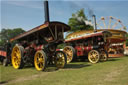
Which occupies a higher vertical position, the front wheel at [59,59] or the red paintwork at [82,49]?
the red paintwork at [82,49]

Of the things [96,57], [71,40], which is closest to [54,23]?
[96,57]

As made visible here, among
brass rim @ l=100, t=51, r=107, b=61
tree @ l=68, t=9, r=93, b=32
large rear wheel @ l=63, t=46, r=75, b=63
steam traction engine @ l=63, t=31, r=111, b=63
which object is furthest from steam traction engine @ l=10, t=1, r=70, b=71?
tree @ l=68, t=9, r=93, b=32

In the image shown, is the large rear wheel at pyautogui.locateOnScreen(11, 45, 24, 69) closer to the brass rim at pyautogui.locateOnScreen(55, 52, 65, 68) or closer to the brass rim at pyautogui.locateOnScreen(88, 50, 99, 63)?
the brass rim at pyautogui.locateOnScreen(55, 52, 65, 68)

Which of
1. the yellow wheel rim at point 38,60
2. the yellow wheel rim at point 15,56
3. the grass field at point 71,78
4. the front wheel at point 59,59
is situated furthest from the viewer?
the yellow wheel rim at point 15,56

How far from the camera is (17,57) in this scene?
7422 mm

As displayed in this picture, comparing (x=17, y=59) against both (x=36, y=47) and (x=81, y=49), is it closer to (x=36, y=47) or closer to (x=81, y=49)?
(x=36, y=47)

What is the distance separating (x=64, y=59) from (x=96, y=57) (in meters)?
3.02

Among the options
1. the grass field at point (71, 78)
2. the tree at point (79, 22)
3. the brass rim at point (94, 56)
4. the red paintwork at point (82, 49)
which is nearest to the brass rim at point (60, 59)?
the grass field at point (71, 78)

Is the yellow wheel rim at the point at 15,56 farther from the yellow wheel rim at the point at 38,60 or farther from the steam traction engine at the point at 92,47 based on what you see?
the steam traction engine at the point at 92,47

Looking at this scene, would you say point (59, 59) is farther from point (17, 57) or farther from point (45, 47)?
point (17, 57)

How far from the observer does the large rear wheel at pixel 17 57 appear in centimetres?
679

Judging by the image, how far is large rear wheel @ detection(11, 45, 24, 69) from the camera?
6.79 meters

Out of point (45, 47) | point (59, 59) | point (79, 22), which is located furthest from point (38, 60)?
point (79, 22)

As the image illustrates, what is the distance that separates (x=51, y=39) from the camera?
21.2ft
